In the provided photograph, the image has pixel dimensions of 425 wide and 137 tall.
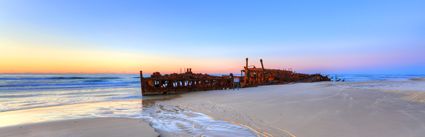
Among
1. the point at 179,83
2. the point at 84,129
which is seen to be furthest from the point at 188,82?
the point at 84,129

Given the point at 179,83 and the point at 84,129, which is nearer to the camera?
the point at 84,129

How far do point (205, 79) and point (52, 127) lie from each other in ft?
53.1

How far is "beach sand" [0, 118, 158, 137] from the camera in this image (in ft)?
20.4

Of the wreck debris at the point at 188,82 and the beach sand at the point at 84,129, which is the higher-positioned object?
the wreck debris at the point at 188,82

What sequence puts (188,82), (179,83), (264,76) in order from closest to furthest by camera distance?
(179,83), (188,82), (264,76)

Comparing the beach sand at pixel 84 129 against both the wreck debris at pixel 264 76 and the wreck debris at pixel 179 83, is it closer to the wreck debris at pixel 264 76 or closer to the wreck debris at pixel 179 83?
the wreck debris at pixel 179 83

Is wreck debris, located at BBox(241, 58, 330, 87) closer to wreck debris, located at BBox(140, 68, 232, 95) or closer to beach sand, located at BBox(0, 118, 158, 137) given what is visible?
wreck debris, located at BBox(140, 68, 232, 95)

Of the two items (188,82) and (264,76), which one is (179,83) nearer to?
(188,82)

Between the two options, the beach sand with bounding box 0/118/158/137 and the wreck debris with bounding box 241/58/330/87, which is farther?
the wreck debris with bounding box 241/58/330/87

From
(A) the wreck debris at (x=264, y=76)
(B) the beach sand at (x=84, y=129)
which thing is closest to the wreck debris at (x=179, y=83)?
(A) the wreck debris at (x=264, y=76)

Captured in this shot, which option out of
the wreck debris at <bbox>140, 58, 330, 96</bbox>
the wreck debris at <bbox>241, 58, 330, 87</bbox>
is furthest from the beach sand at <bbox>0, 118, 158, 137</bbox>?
the wreck debris at <bbox>241, 58, 330, 87</bbox>

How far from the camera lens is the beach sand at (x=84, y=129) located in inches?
245

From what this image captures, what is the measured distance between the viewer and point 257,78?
3111 cm

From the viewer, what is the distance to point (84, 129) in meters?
6.80
